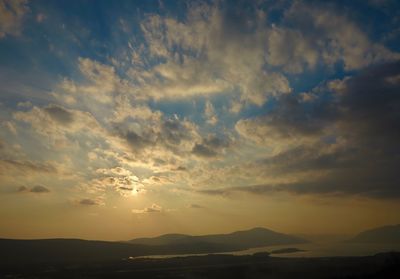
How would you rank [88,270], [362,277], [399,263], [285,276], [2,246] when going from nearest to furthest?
[362,277], [285,276], [399,263], [88,270], [2,246]

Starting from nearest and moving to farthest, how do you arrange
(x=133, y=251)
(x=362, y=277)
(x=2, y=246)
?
(x=362, y=277) < (x=2, y=246) < (x=133, y=251)

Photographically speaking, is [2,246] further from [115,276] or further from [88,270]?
[115,276]

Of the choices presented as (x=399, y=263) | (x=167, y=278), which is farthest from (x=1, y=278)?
(x=399, y=263)

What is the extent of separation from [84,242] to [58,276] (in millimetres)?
105941

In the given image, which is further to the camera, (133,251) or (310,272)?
→ (133,251)

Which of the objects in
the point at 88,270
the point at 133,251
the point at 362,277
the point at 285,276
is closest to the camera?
the point at 362,277

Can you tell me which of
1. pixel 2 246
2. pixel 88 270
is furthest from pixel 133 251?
pixel 88 270

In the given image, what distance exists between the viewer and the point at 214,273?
325ft

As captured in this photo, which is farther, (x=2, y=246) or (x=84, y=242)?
(x=84, y=242)

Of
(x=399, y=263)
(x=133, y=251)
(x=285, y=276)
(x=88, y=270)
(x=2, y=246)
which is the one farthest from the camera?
(x=133, y=251)

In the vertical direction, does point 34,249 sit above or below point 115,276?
above

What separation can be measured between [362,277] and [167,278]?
48.8 metres

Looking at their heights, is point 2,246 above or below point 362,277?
above

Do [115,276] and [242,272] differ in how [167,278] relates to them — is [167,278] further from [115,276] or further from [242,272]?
[242,272]
